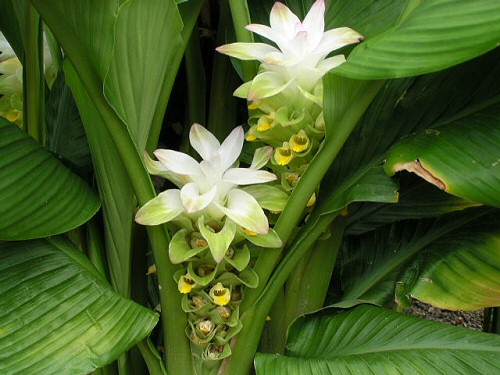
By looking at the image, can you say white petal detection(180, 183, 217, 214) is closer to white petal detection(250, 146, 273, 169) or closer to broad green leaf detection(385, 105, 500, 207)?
white petal detection(250, 146, 273, 169)

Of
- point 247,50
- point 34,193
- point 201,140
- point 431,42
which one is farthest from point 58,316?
point 431,42

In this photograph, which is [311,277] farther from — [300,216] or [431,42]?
[431,42]

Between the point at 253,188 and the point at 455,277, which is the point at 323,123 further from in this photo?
the point at 455,277

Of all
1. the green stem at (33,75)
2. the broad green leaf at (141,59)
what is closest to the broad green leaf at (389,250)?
the broad green leaf at (141,59)

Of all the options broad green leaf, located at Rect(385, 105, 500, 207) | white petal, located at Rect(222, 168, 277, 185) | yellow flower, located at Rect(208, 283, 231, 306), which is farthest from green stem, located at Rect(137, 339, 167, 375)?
broad green leaf, located at Rect(385, 105, 500, 207)

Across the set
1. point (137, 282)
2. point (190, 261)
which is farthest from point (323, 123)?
point (137, 282)

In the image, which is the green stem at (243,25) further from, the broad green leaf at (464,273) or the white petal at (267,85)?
the broad green leaf at (464,273)
